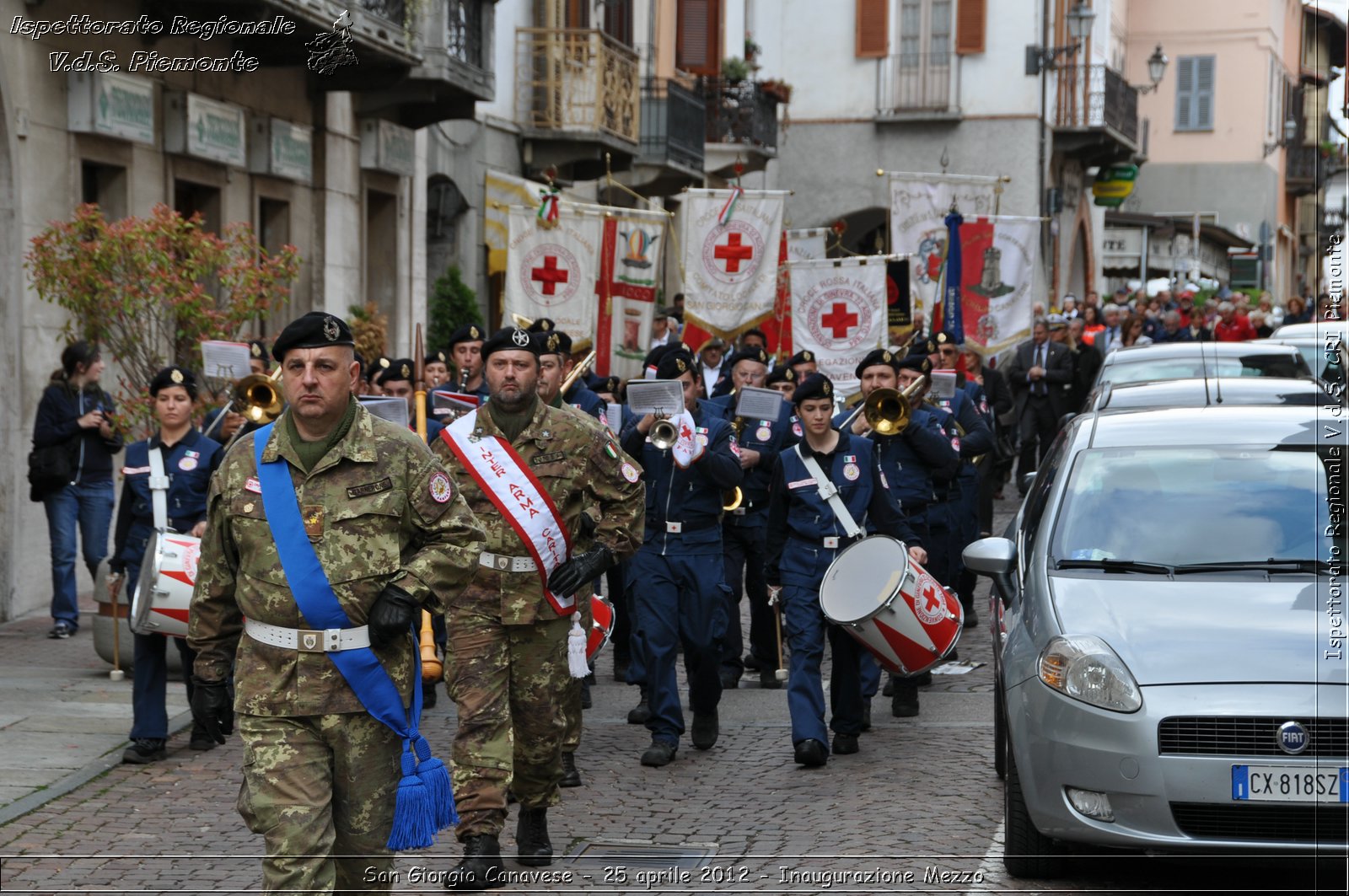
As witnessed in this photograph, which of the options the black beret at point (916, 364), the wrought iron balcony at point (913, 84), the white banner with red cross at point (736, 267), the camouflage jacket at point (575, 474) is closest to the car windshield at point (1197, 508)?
the camouflage jacket at point (575, 474)

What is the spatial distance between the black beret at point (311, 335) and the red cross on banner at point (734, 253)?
500 inches

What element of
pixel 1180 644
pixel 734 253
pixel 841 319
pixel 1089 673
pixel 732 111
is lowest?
pixel 1089 673

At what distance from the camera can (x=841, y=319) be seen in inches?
702

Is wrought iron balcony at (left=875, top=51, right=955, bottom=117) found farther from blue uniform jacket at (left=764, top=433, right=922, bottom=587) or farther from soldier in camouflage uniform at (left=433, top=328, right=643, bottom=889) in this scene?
soldier in camouflage uniform at (left=433, top=328, right=643, bottom=889)

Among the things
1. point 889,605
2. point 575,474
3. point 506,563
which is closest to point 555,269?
point 889,605

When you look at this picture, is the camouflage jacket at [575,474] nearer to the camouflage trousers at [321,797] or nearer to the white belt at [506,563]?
the white belt at [506,563]

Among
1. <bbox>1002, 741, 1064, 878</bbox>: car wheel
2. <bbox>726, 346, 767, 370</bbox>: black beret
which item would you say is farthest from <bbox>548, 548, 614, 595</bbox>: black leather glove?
<bbox>726, 346, 767, 370</bbox>: black beret

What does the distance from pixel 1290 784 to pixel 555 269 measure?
12.1 m

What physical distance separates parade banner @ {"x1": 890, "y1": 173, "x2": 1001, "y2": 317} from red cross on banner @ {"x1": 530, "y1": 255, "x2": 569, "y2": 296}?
440cm

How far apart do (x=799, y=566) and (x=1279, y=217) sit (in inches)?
2243

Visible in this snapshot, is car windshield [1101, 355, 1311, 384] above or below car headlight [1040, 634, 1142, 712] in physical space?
above

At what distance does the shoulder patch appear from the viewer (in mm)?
5418

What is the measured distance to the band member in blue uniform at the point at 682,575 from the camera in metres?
9.22

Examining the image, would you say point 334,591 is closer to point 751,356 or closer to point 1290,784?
point 1290,784
